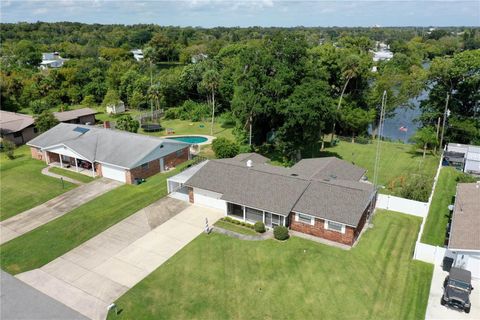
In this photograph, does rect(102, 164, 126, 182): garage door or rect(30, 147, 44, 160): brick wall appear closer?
rect(102, 164, 126, 182): garage door

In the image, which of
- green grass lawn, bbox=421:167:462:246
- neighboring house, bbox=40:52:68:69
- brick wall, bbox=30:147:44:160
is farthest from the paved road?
neighboring house, bbox=40:52:68:69

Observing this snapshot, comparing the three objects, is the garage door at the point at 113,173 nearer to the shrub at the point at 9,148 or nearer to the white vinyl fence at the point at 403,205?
the shrub at the point at 9,148

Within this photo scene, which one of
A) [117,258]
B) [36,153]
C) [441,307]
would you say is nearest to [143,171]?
[117,258]

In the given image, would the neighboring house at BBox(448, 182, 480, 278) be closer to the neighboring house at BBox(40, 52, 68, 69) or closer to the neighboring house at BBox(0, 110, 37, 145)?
the neighboring house at BBox(0, 110, 37, 145)

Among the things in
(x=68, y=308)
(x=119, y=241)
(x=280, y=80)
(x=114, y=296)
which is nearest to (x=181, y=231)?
(x=119, y=241)

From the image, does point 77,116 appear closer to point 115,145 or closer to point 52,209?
point 115,145

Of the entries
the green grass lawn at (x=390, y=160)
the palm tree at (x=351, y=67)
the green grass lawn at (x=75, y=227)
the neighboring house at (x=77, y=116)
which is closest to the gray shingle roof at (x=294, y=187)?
the green grass lawn at (x=390, y=160)
